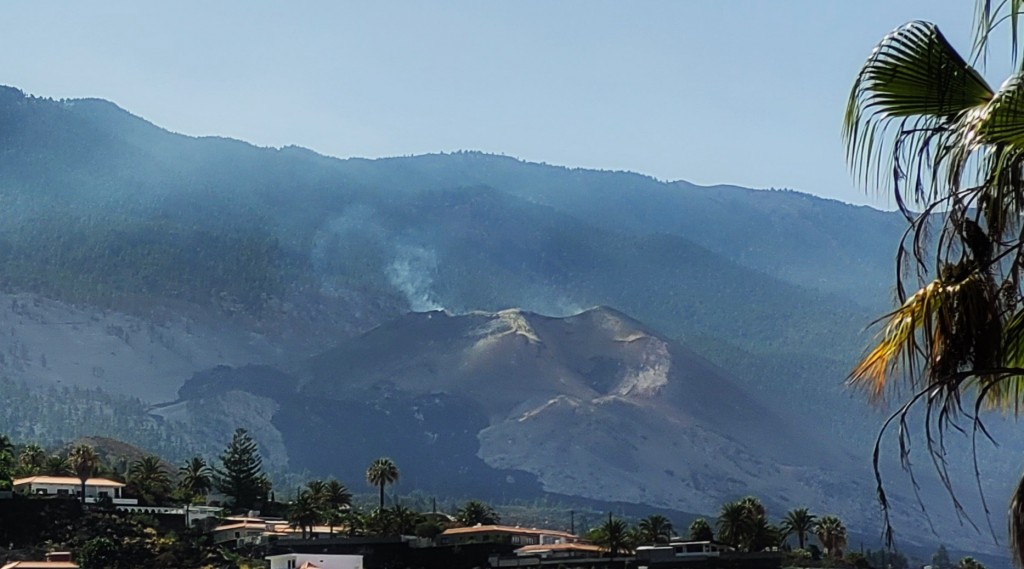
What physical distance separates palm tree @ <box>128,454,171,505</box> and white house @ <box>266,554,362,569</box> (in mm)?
17726

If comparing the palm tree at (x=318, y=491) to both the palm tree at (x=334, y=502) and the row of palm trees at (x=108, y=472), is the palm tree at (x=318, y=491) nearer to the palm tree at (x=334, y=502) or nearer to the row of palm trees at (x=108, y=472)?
the palm tree at (x=334, y=502)

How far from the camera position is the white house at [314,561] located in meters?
88.1

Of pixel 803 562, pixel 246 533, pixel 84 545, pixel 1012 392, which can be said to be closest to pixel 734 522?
pixel 803 562

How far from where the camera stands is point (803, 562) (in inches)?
3912

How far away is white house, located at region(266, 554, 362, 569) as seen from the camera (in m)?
88.1

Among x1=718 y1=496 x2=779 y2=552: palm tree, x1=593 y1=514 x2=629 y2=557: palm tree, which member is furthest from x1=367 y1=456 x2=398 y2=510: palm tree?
x1=718 y1=496 x2=779 y2=552: palm tree

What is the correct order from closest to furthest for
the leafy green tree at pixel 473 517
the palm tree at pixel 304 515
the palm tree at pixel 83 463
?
the palm tree at pixel 304 515, the palm tree at pixel 83 463, the leafy green tree at pixel 473 517

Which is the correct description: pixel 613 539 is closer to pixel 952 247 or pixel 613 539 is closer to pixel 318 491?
pixel 318 491

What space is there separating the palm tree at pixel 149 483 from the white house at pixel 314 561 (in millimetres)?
17726

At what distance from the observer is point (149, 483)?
4380 inches

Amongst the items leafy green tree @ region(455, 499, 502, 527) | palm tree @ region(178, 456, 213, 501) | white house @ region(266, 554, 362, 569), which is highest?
palm tree @ region(178, 456, 213, 501)

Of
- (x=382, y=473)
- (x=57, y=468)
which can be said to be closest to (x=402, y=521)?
(x=382, y=473)

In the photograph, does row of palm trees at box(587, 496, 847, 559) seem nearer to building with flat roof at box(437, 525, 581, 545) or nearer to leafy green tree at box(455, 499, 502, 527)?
building with flat roof at box(437, 525, 581, 545)

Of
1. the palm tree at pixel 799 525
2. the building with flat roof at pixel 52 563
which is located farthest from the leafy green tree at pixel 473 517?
the building with flat roof at pixel 52 563
